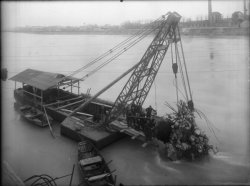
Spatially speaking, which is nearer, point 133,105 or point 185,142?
point 185,142

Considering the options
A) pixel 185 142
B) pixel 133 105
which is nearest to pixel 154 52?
pixel 133 105

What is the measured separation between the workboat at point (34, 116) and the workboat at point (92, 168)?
4305 mm

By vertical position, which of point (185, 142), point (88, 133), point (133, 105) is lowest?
point (185, 142)

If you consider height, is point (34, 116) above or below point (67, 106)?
below

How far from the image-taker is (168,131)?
37.1 ft

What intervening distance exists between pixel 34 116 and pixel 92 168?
23.7 feet

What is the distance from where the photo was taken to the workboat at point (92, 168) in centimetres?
856

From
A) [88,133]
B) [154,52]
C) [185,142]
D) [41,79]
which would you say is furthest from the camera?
[41,79]

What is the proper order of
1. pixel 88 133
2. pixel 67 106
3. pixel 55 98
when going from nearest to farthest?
pixel 88 133
pixel 67 106
pixel 55 98

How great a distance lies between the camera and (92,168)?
9438mm

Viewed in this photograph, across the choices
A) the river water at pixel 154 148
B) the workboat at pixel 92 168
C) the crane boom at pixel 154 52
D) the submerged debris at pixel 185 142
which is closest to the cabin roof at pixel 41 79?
the river water at pixel 154 148

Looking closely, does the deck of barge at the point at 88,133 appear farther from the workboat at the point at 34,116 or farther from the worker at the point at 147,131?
the workboat at the point at 34,116

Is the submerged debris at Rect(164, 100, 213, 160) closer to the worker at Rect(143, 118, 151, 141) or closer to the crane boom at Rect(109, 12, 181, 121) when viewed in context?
the worker at Rect(143, 118, 151, 141)

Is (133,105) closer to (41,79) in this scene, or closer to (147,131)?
(147,131)
